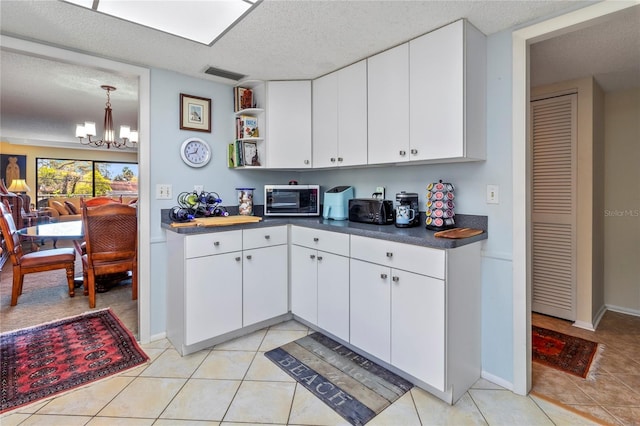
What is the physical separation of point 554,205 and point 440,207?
1.61 metres

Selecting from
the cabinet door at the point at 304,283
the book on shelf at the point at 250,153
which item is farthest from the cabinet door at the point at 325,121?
the cabinet door at the point at 304,283

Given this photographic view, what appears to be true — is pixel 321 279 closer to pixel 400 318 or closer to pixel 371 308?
pixel 371 308

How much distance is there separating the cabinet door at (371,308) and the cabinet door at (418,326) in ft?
0.16

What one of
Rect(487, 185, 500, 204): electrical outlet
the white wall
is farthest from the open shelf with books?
the white wall

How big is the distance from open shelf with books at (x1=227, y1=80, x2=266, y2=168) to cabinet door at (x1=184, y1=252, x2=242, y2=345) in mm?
893

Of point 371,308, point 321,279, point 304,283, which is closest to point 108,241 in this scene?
point 304,283

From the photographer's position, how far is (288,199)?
289 centimetres

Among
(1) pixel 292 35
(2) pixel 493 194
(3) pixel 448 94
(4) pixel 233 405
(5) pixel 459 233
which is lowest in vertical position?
(4) pixel 233 405

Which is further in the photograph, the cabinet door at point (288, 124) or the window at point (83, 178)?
the window at point (83, 178)

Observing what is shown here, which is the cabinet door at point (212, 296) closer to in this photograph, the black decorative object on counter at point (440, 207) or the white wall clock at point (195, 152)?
the white wall clock at point (195, 152)

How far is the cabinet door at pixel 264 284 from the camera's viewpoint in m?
2.50

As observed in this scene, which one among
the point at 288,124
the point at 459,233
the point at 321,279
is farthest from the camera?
the point at 288,124

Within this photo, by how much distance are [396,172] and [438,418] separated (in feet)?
5.45

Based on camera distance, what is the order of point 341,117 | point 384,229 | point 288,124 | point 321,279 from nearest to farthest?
point 384,229 < point 321,279 < point 341,117 < point 288,124
